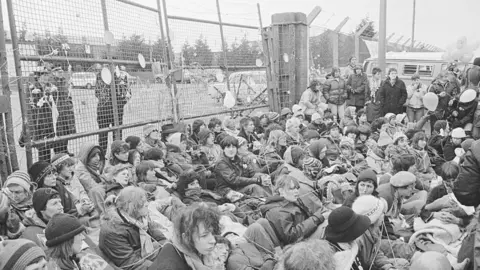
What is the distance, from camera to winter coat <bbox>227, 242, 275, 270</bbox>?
300 centimetres

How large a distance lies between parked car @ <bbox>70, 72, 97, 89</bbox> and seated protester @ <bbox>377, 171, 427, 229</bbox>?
367 cm

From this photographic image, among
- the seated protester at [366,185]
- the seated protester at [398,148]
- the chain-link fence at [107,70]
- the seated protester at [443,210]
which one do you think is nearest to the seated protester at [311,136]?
the seated protester at [398,148]

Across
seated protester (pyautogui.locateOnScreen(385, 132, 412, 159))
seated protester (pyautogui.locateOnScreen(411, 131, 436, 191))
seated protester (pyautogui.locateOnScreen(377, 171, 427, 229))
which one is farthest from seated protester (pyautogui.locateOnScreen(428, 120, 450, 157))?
seated protester (pyautogui.locateOnScreen(377, 171, 427, 229))

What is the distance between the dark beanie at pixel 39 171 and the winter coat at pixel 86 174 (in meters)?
0.49

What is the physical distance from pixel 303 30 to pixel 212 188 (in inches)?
250

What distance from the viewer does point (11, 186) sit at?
3.56m

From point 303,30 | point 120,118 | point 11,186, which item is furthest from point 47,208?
point 303,30

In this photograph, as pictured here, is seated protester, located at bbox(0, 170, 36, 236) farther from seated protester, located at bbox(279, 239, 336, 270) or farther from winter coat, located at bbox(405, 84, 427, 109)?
winter coat, located at bbox(405, 84, 427, 109)

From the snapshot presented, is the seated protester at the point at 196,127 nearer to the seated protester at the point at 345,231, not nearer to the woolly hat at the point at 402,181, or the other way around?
the woolly hat at the point at 402,181

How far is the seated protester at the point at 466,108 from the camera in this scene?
7.89m

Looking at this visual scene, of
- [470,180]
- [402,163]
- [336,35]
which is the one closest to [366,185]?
[470,180]

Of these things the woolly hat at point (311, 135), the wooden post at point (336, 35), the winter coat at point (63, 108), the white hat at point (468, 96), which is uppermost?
the wooden post at point (336, 35)

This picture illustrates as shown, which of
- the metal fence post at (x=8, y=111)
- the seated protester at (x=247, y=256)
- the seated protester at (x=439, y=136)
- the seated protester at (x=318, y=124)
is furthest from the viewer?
the seated protester at (x=318, y=124)

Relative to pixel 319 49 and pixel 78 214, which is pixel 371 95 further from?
pixel 78 214
